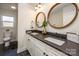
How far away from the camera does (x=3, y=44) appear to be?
1239 millimetres

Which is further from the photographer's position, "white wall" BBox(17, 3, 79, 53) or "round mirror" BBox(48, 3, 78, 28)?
"white wall" BBox(17, 3, 79, 53)

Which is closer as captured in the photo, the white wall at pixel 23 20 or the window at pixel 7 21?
the window at pixel 7 21

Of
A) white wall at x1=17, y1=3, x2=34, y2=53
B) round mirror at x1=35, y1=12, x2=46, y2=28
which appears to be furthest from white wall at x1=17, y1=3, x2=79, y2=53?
round mirror at x1=35, y1=12, x2=46, y2=28

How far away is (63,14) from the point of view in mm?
1475

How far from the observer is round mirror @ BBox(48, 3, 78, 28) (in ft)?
4.27

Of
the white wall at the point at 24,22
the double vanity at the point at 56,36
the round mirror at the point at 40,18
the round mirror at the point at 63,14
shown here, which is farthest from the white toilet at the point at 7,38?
the round mirror at the point at 63,14

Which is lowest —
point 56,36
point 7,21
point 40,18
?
point 56,36

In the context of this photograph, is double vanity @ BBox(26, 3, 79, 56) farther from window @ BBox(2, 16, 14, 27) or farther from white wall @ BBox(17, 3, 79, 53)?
window @ BBox(2, 16, 14, 27)

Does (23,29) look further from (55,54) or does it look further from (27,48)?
(55,54)

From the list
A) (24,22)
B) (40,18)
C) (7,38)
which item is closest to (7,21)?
(7,38)

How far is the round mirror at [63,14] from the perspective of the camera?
1.30 meters

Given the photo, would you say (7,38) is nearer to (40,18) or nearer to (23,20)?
(23,20)

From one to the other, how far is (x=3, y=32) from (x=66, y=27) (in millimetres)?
1060

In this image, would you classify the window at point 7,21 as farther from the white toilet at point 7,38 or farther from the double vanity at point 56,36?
the double vanity at point 56,36
